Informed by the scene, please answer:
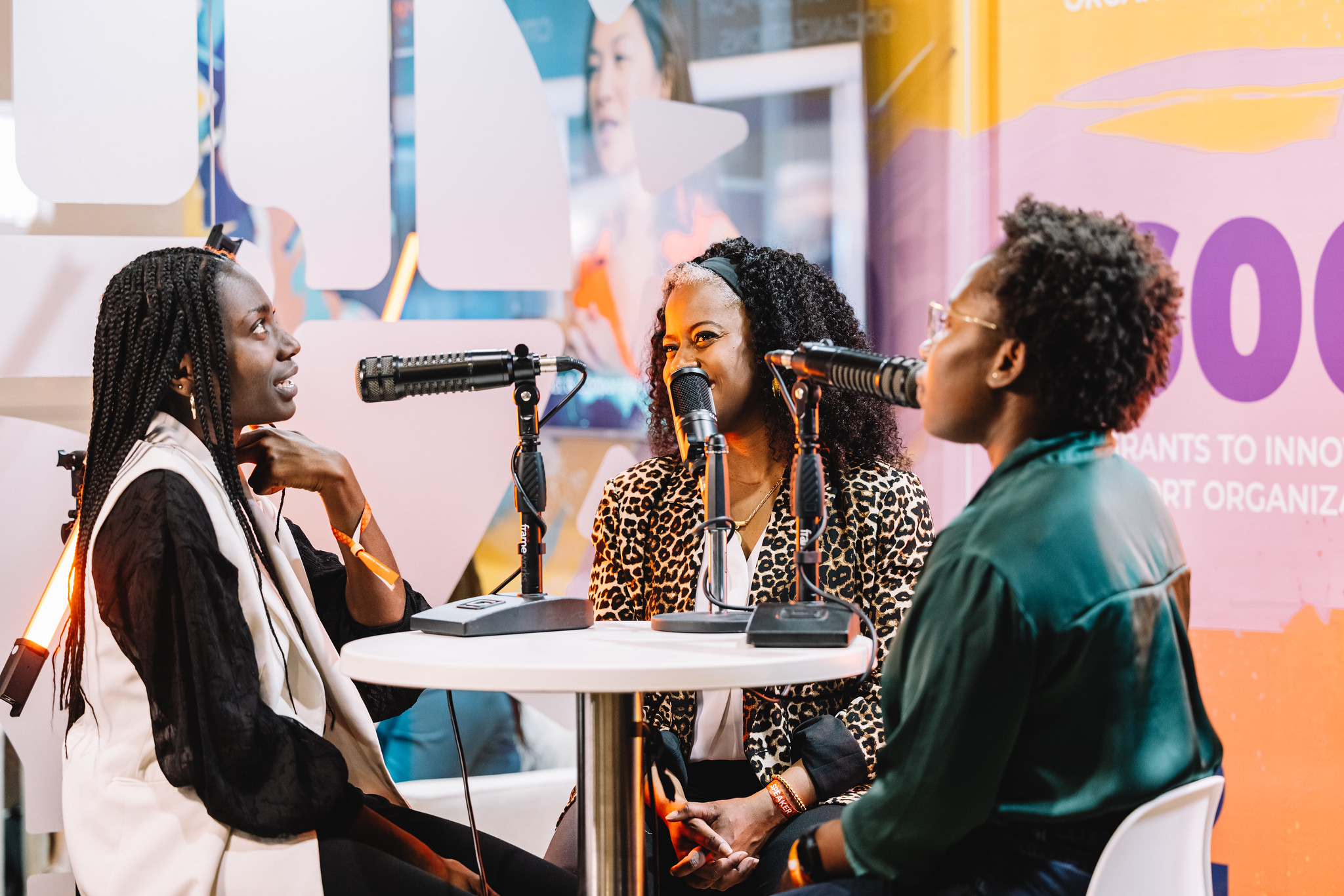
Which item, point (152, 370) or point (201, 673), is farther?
point (152, 370)

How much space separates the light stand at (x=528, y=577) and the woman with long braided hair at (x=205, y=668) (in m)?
0.27

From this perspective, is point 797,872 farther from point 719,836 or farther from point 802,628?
point 719,836

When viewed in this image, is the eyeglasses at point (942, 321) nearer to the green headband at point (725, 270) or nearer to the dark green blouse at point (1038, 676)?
the dark green blouse at point (1038, 676)

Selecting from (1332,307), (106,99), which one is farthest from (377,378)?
(1332,307)

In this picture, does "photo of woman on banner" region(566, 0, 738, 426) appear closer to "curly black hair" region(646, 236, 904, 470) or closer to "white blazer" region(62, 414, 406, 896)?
"curly black hair" region(646, 236, 904, 470)

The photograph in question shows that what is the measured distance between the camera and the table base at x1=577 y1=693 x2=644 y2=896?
1.64 metres

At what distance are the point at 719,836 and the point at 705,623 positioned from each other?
373 millimetres

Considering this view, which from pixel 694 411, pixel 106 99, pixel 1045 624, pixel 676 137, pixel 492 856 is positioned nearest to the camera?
pixel 1045 624

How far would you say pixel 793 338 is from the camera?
232 centimetres

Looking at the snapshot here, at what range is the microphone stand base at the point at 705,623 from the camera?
1.78m

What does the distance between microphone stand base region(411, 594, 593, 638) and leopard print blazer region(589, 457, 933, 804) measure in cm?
38

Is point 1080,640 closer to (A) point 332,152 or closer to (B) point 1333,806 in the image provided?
(B) point 1333,806

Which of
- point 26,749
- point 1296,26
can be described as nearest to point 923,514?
point 1296,26

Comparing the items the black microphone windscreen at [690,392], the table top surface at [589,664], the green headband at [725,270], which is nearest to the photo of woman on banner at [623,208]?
the green headband at [725,270]
